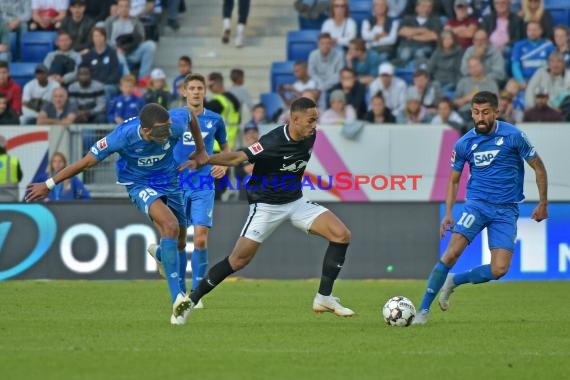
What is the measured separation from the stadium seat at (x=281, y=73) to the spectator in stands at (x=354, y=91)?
5.43 ft

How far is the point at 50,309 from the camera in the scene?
14.0 m

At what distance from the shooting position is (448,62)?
902 inches

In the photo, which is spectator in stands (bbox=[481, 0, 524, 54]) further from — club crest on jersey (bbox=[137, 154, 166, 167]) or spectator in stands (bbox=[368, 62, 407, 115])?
club crest on jersey (bbox=[137, 154, 166, 167])

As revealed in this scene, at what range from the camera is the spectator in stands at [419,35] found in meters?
23.5

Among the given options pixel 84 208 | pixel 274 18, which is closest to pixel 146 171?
pixel 84 208

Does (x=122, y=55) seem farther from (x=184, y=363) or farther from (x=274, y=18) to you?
(x=184, y=363)

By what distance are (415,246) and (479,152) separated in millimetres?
6790

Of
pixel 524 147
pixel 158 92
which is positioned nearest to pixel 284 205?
pixel 524 147

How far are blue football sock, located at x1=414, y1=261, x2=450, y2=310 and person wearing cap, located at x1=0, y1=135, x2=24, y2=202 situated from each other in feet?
32.2

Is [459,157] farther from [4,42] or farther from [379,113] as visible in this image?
[4,42]

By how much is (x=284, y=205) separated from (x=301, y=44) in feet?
40.8

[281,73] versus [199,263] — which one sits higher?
[281,73]

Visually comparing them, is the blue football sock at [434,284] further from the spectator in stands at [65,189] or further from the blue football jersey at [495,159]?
the spectator in stands at [65,189]

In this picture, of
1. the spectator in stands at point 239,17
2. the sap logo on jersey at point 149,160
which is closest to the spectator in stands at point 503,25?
the spectator in stands at point 239,17
